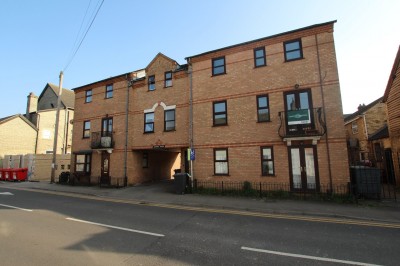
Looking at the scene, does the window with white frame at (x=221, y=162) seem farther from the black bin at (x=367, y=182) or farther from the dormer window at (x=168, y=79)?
the black bin at (x=367, y=182)

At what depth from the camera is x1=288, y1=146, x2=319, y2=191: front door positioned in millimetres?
11953

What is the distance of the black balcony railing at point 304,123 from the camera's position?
11859 mm

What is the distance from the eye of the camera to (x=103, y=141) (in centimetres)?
1806

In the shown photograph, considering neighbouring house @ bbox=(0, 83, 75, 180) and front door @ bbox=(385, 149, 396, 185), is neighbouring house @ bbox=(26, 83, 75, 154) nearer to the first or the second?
neighbouring house @ bbox=(0, 83, 75, 180)

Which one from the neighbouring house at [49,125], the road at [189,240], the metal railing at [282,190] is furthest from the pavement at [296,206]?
the neighbouring house at [49,125]

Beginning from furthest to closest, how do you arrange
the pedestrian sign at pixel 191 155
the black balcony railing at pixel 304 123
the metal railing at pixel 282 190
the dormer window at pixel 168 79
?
1. the dormer window at pixel 168 79
2. the pedestrian sign at pixel 191 155
3. the black balcony railing at pixel 304 123
4. the metal railing at pixel 282 190

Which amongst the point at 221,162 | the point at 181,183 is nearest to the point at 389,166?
the point at 221,162

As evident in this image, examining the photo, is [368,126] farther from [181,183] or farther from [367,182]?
[181,183]

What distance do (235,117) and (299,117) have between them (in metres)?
3.77

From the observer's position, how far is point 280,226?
7039mm

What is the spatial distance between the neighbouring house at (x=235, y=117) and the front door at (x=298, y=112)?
1.9 inches

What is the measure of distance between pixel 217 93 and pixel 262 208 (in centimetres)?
814

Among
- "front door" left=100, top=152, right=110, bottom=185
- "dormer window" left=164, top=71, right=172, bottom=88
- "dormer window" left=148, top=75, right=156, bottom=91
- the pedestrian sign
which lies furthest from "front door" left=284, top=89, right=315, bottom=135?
"front door" left=100, top=152, right=110, bottom=185

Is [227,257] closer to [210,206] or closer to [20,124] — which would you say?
[210,206]
